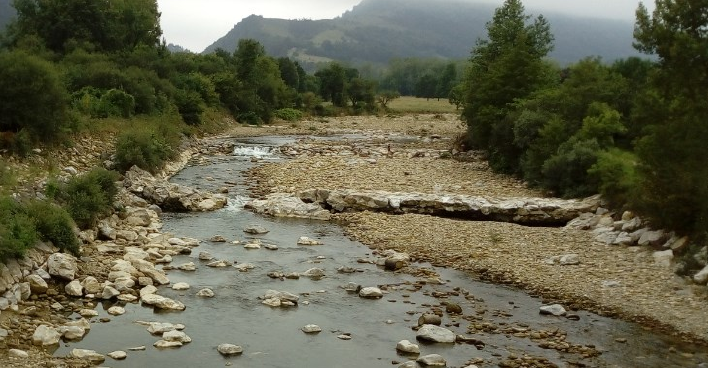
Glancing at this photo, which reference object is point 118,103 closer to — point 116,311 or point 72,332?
point 116,311

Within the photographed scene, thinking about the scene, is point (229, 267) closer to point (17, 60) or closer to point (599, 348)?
point (599, 348)

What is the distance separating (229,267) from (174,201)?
8223 millimetres

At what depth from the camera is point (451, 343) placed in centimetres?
1332

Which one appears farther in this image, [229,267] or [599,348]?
[229,267]

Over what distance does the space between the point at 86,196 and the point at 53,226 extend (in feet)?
10.3

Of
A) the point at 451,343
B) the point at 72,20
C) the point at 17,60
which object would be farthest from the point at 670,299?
the point at 72,20

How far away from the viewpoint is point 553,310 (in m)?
15.2

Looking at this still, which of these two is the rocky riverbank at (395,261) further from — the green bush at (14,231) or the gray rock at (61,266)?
the green bush at (14,231)

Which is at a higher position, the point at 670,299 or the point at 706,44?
the point at 706,44

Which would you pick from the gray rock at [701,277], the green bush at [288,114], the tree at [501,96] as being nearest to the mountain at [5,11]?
the green bush at [288,114]

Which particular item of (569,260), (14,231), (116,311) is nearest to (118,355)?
(116,311)

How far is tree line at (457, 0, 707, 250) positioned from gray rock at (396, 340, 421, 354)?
837 centimetres

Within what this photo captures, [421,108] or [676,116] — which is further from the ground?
[676,116]

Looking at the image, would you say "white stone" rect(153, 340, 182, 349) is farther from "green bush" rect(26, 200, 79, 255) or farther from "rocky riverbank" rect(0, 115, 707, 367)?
"green bush" rect(26, 200, 79, 255)
